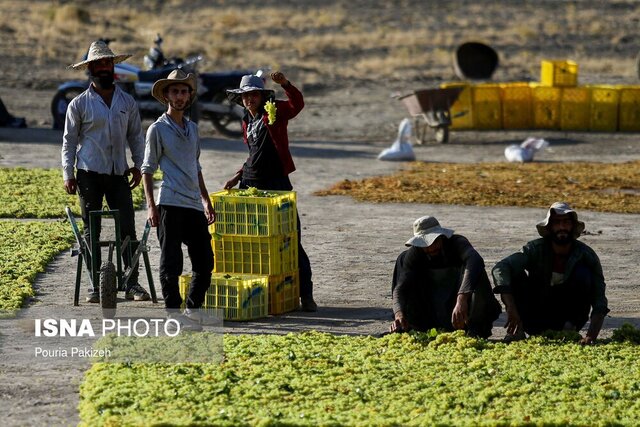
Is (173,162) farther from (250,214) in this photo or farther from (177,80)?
(250,214)

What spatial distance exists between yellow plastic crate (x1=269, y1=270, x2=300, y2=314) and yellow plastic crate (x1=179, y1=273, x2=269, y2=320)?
0.08 metres

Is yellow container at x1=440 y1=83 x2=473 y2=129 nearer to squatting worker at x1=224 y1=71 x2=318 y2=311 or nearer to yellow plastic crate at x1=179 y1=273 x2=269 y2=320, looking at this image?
squatting worker at x1=224 y1=71 x2=318 y2=311

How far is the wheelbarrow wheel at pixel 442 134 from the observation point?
26.6m

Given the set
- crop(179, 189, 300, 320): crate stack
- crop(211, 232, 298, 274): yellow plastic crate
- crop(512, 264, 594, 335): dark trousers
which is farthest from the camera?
crop(211, 232, 298, 274): yellow plastic crate

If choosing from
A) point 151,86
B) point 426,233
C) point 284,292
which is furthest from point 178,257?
point 151,86

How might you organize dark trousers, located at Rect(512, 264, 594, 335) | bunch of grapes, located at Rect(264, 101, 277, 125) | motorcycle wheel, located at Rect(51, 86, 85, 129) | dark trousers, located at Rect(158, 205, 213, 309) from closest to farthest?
dark trousers, located at Rect(512, 264, 594, 335), dark trousers, located at Rect(158, 205, 213, 309), bunch of grapes, located at Rect(264, 101, 277, 125), motorcycle wheel, located at Rect(51, 86, 85, 129)

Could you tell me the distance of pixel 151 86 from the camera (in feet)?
85.3

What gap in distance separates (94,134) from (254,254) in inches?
65.1

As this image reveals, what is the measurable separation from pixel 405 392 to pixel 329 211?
9.02 meters

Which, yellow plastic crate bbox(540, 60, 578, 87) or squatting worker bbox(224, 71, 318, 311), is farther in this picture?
yellow plastic crate bbox(540, 60, 578, 87)

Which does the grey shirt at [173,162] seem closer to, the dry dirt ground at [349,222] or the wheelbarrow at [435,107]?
the dry dirt ground at [349,222]

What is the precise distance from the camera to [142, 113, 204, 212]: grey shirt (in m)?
10.3

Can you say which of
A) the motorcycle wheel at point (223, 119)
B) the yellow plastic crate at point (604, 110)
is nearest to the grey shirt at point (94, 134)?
the motorcycle wheel at point (223, 119)

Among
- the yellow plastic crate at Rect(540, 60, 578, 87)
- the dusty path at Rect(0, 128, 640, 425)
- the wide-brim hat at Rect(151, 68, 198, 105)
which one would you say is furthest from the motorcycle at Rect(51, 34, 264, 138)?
the wide-brim hat at Rect(151, 68, 198, 105)
